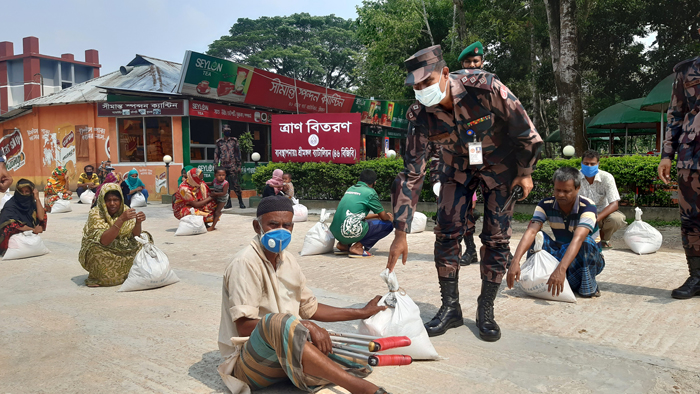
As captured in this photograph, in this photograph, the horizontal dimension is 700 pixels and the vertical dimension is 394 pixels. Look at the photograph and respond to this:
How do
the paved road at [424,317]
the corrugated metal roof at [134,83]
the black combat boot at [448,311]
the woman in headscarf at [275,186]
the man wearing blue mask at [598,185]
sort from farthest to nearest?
the corrugated metal roof at [134,83], the woman in headscarf at [275,186], the man wearing blue mask at [598,185], the black combat boot at [448,311], the paved road at [424,317]

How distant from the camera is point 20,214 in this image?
724cm

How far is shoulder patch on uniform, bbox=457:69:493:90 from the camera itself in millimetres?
3139

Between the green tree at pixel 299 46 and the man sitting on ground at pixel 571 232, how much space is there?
36.1 meters

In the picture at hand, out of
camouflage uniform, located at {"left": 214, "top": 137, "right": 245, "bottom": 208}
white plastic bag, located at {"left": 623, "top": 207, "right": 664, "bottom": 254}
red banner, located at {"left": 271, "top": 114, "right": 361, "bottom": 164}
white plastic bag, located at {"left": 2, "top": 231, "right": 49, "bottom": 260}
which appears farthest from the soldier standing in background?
white plastic bag, located at {"left": 623, "top": 207, "right": 664, "bottom": 254}

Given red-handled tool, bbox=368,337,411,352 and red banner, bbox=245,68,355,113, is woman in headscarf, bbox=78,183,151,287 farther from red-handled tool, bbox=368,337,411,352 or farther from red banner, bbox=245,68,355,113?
red banner, bbox=245,68,355,113

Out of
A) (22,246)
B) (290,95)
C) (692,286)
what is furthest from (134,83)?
(692,286)

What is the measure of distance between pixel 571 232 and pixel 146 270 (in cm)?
394

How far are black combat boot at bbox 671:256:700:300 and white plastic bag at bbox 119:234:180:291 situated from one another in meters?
4.63

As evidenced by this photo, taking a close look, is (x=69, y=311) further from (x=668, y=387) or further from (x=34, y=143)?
(x=34, y=143)

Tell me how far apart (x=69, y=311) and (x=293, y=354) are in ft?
9.85

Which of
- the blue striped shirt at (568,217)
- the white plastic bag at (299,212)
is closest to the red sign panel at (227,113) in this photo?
the white plastic bag at (299,212)

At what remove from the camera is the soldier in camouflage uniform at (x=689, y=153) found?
430 cm

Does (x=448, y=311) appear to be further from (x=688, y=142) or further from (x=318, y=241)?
(x=318, y=241)

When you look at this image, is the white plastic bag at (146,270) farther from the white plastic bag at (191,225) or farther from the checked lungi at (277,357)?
the white plastic bag at (191,225)
